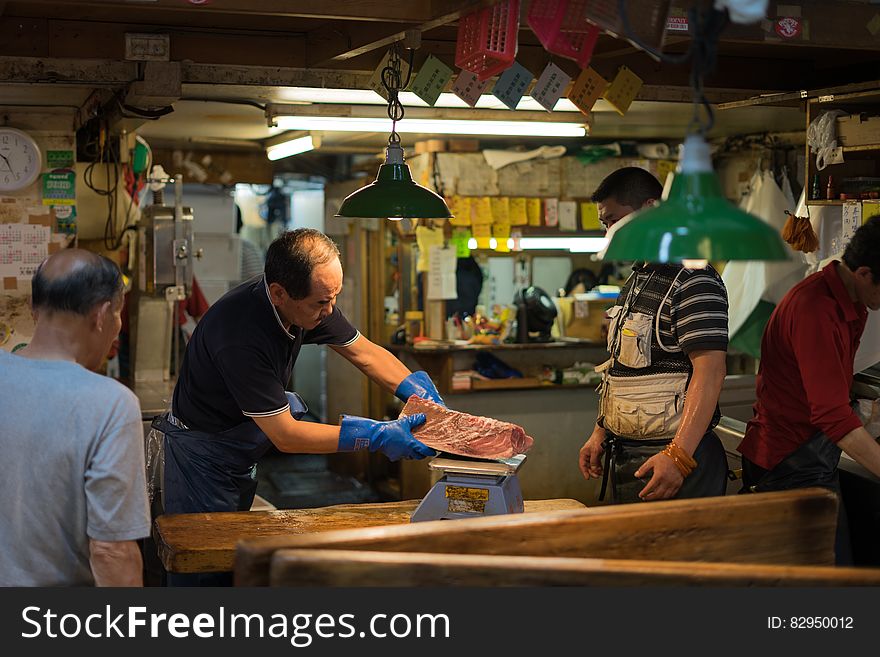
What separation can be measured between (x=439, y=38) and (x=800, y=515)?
3003 millimetres

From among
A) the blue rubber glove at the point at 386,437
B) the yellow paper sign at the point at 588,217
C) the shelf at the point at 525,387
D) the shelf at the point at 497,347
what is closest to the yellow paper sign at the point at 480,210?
the yellow paper sign at the point at 588,217

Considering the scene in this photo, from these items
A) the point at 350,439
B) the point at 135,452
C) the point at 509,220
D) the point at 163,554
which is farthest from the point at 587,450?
the point at 509,220

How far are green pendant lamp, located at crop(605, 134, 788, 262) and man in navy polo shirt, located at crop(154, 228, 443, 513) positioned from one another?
1.75 m

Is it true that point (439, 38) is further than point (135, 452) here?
Yes

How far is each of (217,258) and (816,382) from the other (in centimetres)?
847

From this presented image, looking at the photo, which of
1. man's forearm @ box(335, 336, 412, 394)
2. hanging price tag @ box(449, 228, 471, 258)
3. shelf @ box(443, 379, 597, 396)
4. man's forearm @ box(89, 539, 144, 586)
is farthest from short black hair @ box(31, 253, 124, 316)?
hanging price tag @ box(449, 228, 471, 258)

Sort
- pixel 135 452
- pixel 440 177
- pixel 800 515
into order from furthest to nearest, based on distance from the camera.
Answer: pixel 440 177 < pixel 800 515 < pixel 135 452

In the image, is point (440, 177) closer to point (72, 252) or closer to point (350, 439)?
point (350, 439)

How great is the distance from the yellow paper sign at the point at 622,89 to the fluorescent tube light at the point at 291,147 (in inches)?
118

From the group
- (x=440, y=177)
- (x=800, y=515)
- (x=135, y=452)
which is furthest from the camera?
(x=440, y=177)

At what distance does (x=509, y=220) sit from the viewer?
848 centimetres

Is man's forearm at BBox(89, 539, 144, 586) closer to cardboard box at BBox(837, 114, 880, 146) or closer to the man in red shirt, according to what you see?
the man in red shirt

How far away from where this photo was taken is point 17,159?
6.21 meters

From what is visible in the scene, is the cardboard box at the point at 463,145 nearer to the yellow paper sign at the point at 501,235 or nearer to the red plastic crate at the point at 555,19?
the yellow paper sign at the point at 501,235
